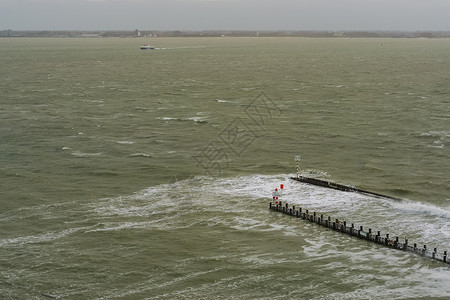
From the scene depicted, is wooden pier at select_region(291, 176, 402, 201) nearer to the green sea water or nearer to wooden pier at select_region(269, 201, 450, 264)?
the green sea water

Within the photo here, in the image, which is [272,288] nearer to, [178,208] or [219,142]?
[178,208]

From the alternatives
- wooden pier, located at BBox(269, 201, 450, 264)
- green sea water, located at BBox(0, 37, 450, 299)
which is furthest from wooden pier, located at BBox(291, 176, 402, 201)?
wooden pier, located at BBox(269, 201, 450, 264)

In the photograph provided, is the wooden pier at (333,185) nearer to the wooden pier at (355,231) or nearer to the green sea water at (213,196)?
the green sea water at (213,196)

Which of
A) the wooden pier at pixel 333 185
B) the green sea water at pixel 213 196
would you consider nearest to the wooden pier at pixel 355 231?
the green sea water at pixel 213 196

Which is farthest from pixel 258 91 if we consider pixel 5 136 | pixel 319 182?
pixel 319 182

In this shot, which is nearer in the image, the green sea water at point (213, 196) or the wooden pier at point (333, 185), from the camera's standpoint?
the green sea water at point (213, 196)

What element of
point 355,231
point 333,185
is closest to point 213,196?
point 333,185
